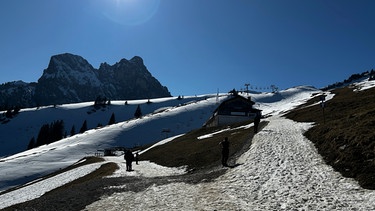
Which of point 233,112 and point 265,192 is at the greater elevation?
point 233,112

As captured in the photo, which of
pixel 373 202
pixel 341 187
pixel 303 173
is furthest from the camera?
pixel 303 173

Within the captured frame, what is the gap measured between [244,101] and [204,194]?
98.5 meters

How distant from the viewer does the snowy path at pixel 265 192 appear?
1514 cm

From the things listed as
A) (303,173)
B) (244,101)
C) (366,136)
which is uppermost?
(244,101)

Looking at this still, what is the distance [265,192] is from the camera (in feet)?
57.4

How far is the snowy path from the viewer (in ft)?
49.7

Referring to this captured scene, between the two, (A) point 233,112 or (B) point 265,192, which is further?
(A) point 233,112

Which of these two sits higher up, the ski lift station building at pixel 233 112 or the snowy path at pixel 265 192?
the ski lift station building at pixel 233 112

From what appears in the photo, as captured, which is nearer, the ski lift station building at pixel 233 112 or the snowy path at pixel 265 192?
the snowy path at pixel 265 192

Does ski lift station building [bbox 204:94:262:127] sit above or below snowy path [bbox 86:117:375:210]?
above

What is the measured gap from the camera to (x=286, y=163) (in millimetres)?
24609

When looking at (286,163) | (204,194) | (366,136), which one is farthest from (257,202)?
(366,136)

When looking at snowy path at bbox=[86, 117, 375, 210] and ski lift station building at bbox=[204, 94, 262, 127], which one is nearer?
snowy path at bbox=[86, 117, 375, 210]

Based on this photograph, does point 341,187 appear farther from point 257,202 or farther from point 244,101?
point 244,101
